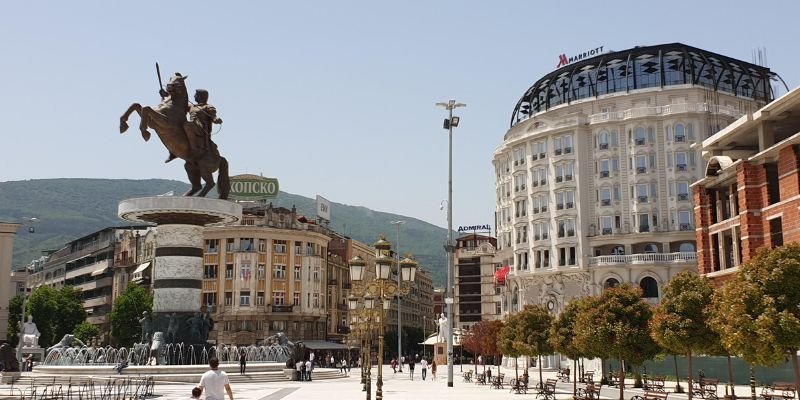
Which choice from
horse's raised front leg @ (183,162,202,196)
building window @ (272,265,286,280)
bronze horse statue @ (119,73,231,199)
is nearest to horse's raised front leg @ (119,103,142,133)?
bronze horse statue @ (119,73,231,199)

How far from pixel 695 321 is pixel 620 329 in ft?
8.86

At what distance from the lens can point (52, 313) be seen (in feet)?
296

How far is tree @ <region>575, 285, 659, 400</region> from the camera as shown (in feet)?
97.0

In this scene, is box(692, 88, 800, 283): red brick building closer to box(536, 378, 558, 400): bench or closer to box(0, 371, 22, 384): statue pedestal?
box(536, 378, 558, 400): bench

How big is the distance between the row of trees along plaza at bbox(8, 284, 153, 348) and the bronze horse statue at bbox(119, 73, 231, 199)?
41.8 metres

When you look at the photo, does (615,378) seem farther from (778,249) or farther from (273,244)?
(273,244)

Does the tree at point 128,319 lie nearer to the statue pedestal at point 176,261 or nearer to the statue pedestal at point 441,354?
the statue pedestal at point 441,354

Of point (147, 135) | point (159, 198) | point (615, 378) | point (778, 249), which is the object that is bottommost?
point (615, 378)

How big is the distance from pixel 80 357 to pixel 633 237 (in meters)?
51.8

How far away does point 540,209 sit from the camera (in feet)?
276

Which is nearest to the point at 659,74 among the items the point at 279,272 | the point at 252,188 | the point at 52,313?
the point at 279,272

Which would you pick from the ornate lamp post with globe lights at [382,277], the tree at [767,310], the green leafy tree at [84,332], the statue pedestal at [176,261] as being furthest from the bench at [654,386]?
the green leafy tree at [84,332]

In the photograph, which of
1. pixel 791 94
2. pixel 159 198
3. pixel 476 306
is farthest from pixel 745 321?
pixel 476 306

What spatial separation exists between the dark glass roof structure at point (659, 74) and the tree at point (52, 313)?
59.5m
